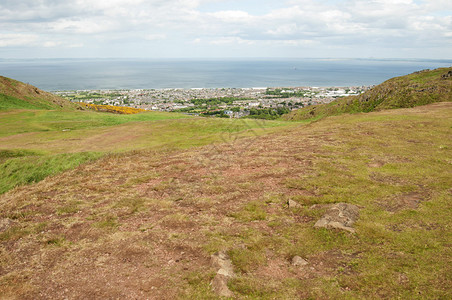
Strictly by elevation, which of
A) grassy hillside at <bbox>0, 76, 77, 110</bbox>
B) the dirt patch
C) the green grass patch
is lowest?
the green grass patch

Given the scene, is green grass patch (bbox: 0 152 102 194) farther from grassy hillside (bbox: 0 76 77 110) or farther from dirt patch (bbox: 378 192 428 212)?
grassy hillside (bbox: 0 76 77 110)

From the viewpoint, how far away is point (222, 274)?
947 centimetres

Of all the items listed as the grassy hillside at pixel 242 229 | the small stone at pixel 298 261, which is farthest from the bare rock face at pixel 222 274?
the small stone at pixel 298 261

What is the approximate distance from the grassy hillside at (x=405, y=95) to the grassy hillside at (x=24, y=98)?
86670 millimetres

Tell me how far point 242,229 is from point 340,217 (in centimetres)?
494

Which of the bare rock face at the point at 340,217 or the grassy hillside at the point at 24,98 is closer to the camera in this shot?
the bare rock face at the point at 340,217

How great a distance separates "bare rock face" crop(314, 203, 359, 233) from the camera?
12297 mm

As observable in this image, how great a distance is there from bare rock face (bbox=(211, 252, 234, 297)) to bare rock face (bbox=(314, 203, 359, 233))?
5010mm

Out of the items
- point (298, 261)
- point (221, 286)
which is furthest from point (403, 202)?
point (221, 286)

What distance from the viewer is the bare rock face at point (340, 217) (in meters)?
12.3

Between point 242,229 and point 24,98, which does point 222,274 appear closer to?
point 242,229

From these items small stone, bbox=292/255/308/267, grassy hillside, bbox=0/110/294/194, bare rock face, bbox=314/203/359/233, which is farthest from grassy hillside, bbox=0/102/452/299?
grassy hillside, bbox=0/110/294/194

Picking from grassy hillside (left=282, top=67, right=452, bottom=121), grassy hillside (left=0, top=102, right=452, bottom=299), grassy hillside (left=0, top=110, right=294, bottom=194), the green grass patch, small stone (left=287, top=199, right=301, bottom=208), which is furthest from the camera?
grassy hillside (left=282, top=67, right=452, bottom=121)

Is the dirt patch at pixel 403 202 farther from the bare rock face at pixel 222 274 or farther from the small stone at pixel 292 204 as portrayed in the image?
the bare rock face at pixel 222 274
